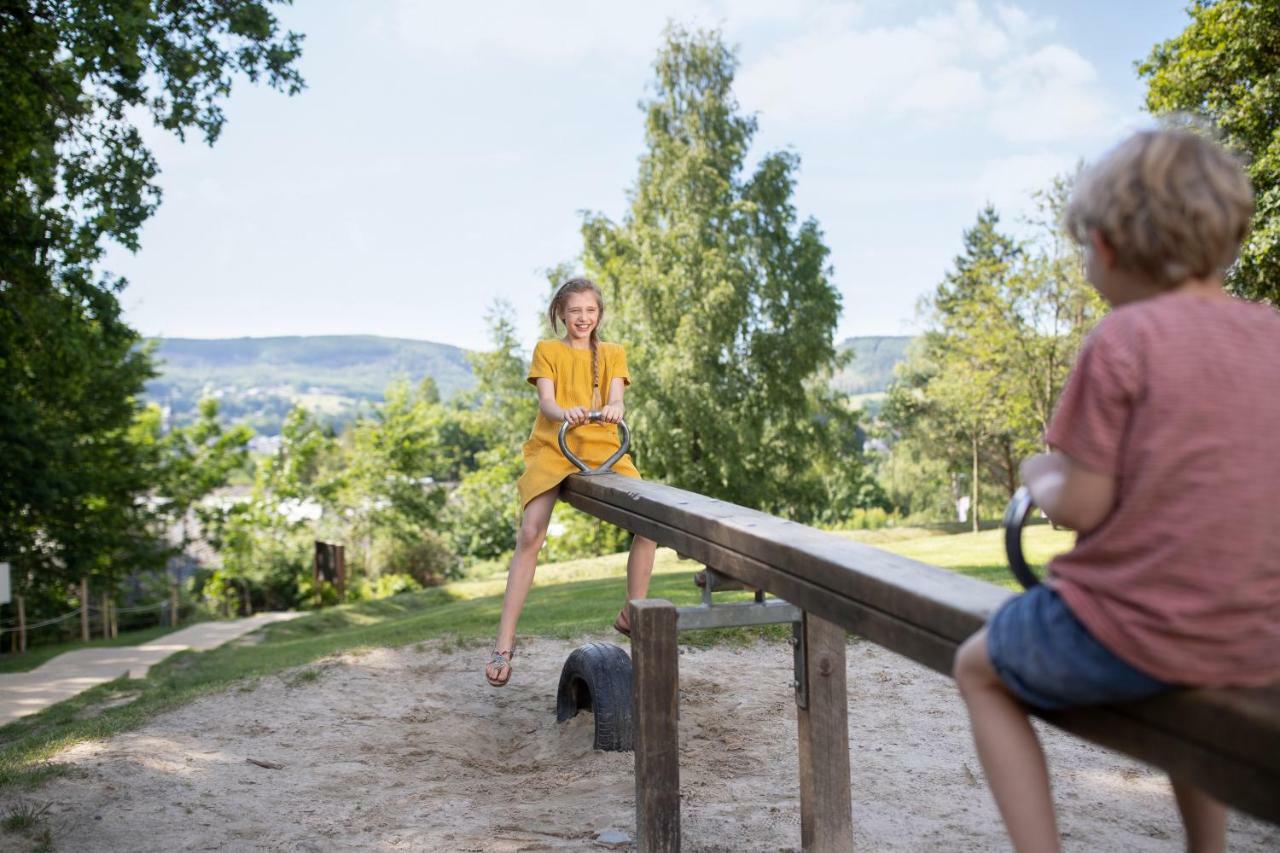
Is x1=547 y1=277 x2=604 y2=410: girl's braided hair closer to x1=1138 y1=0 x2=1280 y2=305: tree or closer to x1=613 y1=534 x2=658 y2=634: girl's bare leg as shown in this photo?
x1=613 y1=534 x2=658 y2=634: girl's bare leg

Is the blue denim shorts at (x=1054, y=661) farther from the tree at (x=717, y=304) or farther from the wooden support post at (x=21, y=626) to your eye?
the tree at (x=717, y=304)

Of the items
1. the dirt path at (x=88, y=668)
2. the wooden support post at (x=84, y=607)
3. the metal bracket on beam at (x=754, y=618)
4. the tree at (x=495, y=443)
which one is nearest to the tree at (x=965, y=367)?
the tree at (x=495, y=443)

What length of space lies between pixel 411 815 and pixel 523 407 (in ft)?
92.0

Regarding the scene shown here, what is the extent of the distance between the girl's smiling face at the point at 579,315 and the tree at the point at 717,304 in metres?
19.5

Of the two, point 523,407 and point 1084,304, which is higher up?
point 1084,304

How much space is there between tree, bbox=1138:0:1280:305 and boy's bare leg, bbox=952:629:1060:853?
14.8 metres

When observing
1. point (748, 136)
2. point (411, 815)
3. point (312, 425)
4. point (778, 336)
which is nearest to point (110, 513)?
point (312, 425)

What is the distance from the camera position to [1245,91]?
1564 cm

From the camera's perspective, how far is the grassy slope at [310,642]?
5.45 metres

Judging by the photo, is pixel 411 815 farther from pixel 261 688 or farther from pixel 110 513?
pixel 110 513

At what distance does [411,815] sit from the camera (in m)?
4.22

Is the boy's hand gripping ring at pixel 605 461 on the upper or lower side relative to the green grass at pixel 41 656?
upper

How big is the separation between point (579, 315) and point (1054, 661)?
138 inches

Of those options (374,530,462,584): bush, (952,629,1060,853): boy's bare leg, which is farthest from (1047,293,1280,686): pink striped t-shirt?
(374,530,462,584): bush
